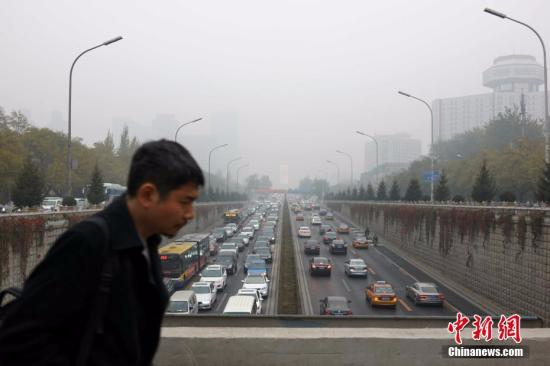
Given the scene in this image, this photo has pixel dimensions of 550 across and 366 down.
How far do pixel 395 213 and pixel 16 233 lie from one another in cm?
3740

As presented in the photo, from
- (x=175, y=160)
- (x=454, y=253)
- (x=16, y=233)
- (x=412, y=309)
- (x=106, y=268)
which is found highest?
(x=175, y=160)

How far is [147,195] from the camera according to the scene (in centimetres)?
187

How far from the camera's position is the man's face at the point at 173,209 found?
1897 mm

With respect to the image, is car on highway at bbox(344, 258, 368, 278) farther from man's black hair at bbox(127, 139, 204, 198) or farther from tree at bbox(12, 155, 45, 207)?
man's black hair at bbox(127, 139, 204, 198)

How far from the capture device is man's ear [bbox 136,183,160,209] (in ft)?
6.12

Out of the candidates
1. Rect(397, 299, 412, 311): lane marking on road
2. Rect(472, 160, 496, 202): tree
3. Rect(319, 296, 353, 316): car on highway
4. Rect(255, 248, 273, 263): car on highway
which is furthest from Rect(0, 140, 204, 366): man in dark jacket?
Rect(472, 160, 496, 202): tree

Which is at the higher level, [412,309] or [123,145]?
[123,145]

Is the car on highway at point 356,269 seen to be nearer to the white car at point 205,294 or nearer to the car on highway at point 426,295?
the car on highway at point 426,295

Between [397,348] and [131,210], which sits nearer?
[131,210]

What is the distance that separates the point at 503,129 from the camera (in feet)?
311

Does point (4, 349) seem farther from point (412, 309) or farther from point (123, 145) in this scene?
point (123, 145)

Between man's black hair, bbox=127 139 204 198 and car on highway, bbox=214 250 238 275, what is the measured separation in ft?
105

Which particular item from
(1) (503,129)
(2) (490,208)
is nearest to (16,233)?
(2) (490,208)

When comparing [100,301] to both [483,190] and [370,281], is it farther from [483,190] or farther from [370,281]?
[483,190]
